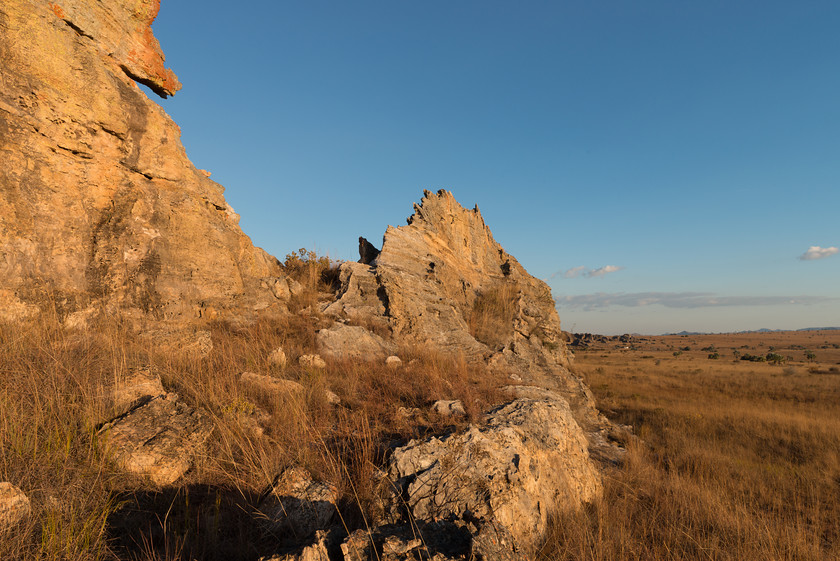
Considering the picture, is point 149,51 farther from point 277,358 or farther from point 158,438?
point 158,438

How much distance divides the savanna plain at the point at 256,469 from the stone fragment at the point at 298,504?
117mm

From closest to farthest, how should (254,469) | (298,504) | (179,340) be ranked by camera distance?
(298,504) < (254,469) < (179,340)

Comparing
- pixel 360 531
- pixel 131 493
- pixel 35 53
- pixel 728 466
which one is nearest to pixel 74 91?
pixel 35 53

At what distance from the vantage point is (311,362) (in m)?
5.66

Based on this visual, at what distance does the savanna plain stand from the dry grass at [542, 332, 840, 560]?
0.09 ft

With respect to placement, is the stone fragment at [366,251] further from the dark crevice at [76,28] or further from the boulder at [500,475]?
the boulder at [500,475]

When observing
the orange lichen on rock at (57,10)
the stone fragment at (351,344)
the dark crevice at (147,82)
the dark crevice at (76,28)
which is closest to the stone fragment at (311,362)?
the stone fragment at (351,344)

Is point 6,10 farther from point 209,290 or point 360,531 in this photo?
point 360,531

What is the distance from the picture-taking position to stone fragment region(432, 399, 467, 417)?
4072mm

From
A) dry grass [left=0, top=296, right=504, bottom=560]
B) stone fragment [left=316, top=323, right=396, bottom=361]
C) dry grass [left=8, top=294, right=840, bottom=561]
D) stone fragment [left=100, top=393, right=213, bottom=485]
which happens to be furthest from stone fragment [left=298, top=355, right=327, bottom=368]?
stone fragment [left=100, top=393, right=213, bottom=485]

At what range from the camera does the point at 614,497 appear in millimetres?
4152

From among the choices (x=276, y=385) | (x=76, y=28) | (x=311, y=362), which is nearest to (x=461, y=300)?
(x=311, y=362)

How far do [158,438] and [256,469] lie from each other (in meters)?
0.89

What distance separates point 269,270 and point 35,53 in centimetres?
558
